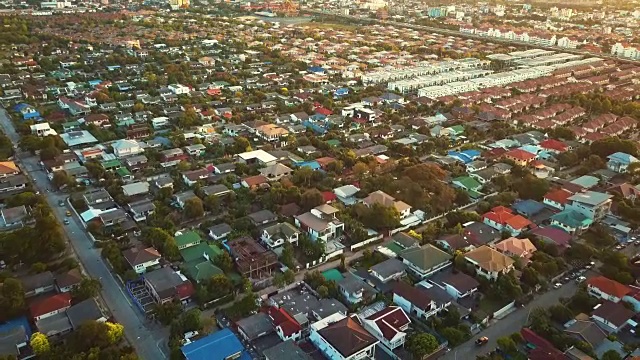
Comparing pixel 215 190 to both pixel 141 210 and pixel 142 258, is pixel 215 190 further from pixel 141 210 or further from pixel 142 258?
pixel 142 258

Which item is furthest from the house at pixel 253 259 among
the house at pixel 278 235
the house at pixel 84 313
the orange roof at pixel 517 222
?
the orange roof at pixel 517 222

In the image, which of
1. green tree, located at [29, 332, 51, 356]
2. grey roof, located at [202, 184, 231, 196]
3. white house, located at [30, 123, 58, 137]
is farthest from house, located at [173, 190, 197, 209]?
white house, located at [30, 123, 58, 137]

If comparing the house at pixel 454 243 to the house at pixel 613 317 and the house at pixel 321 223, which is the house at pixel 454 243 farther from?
the house at pixel 613 317

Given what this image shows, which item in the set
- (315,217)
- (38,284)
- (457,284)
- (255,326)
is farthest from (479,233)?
(38,284)

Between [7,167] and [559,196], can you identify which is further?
[7,167]

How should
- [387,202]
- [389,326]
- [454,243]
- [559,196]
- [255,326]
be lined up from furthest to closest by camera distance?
[559,196]
[387,202]
[454,243]
[255,326]
[389,326]

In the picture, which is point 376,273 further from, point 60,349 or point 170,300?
point 60,349

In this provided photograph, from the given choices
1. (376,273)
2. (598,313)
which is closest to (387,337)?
(376,273)
